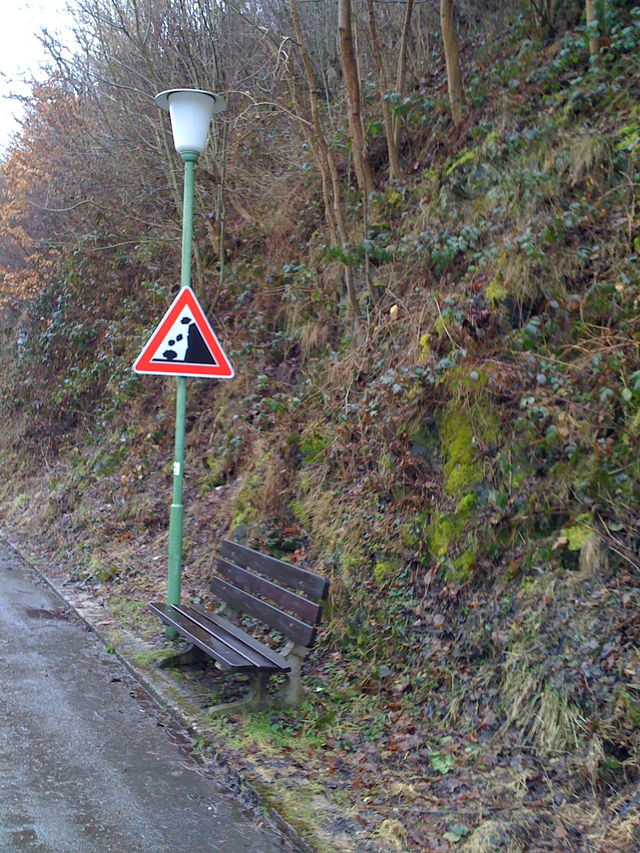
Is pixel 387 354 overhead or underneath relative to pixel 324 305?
underneath

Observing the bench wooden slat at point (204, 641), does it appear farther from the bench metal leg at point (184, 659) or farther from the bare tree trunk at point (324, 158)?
the bare tree trunk at point (324, 158)

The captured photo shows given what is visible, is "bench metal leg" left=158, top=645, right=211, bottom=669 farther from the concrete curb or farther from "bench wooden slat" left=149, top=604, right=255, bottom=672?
"bench wooden slat" left=149, top=604, right=255, bottom=672

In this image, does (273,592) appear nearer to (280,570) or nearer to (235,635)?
(280,570)

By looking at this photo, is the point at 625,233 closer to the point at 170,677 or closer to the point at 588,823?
the point at 588,823

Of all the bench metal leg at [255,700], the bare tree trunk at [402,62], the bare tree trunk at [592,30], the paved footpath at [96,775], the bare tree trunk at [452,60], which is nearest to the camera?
the paved footpath at [96,775]

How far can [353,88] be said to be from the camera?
9250 millimetres

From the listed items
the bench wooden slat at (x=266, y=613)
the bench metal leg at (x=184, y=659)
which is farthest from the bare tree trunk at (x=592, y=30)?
the bench metal leg at (x=184, y=659)

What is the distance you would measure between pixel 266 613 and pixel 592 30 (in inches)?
253

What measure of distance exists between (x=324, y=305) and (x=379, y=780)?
6.61 meters

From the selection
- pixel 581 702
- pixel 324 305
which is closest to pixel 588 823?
pixel 581 702

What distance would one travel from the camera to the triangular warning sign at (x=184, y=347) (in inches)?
292

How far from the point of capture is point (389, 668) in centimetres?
598

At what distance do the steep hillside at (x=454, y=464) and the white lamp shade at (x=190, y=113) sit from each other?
224cm

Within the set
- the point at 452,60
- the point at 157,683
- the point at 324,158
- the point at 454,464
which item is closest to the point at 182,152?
the point at 324,158
